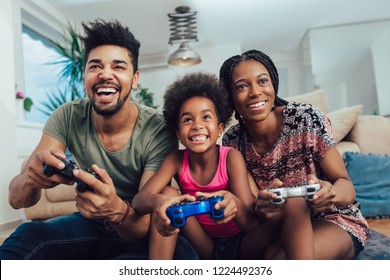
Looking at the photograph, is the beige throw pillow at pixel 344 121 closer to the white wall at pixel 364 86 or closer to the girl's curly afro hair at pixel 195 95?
the girl's curly afro hair at pixel 195 95

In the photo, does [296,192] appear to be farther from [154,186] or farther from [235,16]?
[235,16]

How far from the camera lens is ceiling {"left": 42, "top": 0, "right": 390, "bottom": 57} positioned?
12.8ft

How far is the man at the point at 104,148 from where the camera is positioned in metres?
0.89

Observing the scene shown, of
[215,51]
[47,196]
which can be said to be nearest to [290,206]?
[47,196]

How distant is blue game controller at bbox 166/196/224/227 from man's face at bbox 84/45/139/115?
0.39m

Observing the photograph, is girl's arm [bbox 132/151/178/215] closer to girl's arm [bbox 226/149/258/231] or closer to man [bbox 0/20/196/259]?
man [bbox 0/20/196/259]

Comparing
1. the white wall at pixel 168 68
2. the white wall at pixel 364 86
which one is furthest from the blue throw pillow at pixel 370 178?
the white wall at pixel 168 68

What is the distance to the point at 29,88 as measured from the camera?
11.2 feet

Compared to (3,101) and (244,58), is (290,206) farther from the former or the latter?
(3,101)

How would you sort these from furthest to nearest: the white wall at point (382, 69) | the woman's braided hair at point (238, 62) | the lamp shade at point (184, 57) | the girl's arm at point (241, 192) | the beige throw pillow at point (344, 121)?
the white wall at point (382, 69) → the lamp shade at point (184, 57) → the beige throw pillow at point (344, 121) → the woman's braided hair at point (238, 62) → the girl's arm at point (241, 192)

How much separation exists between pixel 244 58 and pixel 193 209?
1.69 feet

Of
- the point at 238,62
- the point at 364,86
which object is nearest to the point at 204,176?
the point at 238,62

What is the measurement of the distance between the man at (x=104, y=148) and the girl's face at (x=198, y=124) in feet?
0.36

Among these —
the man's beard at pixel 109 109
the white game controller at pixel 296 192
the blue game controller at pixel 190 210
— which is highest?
the man's beard at pixel 109 109
